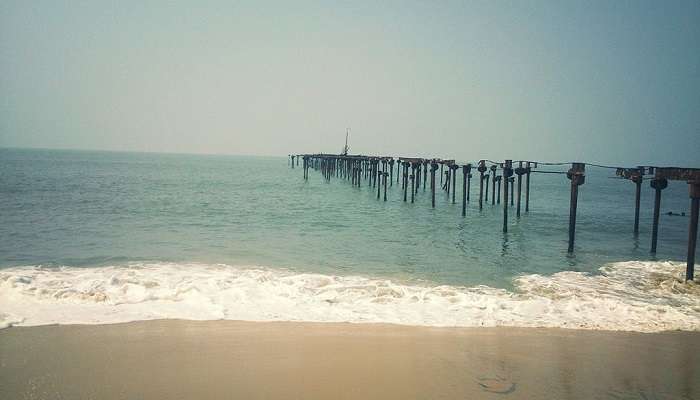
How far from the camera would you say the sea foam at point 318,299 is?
6922 millimetres

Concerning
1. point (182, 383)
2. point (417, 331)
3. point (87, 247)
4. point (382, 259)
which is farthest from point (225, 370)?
point (87, 247)

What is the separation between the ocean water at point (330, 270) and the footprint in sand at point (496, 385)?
1.96m

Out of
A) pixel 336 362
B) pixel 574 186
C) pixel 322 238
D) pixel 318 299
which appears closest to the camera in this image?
pixel 336 362

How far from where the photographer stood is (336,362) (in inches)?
206

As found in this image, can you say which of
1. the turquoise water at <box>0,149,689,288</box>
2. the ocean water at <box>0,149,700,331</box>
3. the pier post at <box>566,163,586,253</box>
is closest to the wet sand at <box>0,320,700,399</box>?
the ocean water at <box>0,149,700,331</box>

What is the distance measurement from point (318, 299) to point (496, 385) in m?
4.05

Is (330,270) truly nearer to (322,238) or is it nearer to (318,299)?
(318,299)

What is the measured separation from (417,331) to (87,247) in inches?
412

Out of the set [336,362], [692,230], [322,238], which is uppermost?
[692,230]

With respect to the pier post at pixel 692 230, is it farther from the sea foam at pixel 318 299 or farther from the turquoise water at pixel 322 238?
the turquoise water at pixel 322 238

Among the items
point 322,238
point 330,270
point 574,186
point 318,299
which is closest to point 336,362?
point 318,299

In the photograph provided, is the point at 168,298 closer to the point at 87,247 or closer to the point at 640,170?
the point at 87,247

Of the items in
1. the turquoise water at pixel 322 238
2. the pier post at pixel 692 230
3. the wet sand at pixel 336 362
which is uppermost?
the pier post at pixel 692 230

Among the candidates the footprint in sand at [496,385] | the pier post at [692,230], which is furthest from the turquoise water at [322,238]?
the footprint in sand at [496,385]
